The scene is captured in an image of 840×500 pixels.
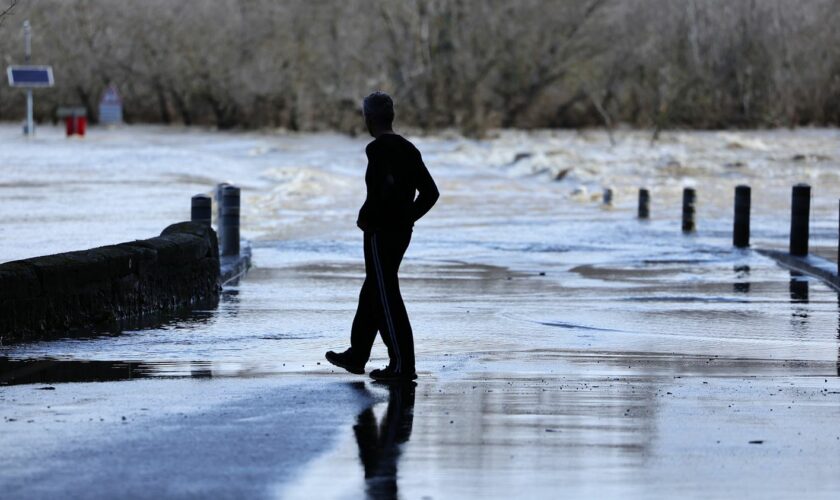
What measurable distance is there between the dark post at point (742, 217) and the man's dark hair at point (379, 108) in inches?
592

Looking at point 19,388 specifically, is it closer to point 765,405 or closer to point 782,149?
point 765,405

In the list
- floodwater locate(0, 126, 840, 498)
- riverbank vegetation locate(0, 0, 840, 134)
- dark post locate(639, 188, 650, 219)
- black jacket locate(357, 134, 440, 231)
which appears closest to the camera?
floodwater locate(0, 126, 840, 498)

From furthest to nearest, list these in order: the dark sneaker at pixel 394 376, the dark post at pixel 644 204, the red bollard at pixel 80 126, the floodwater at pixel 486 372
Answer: the red bollard at pixel 80 126, the dark post at pixel 644 204, the dark sneaker at pixel 394 376, the floodwater at pixel 486 372

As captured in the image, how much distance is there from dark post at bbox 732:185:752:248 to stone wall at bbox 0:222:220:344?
9983 mm

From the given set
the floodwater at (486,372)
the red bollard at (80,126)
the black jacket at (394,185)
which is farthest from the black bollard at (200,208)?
the red bollard at (80,126)

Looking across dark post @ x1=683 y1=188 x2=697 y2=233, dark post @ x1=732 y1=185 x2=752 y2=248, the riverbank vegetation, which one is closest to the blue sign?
the riverbank vegetation

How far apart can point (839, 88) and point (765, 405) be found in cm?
7489

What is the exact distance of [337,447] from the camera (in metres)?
8.20

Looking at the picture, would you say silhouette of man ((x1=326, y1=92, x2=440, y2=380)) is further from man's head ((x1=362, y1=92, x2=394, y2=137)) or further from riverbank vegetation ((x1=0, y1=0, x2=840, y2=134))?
riverbank vegetation ((x1=0, y1=0, x2=840, y2=134))

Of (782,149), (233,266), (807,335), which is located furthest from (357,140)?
(807,335)

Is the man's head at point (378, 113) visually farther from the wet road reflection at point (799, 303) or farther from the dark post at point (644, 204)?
the dark post at point (644, 204)

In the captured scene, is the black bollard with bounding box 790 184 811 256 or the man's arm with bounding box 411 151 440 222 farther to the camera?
the black bollard with bounding box 790 184 811 256

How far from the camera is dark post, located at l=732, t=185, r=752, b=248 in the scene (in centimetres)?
2480

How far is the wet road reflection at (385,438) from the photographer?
728cm
